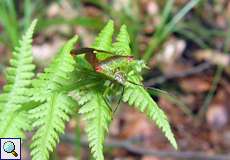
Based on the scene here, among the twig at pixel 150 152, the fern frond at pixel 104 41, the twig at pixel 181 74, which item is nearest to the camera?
the fern frond at pixel 104 41

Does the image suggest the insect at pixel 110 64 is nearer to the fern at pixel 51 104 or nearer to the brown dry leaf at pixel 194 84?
the fern at pixel 51 104

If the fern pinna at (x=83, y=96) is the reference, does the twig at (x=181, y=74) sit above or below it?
above

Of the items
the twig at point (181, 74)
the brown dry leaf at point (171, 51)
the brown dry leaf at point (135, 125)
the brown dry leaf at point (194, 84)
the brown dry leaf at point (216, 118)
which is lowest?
the brown dry leaf at point (216, 118)

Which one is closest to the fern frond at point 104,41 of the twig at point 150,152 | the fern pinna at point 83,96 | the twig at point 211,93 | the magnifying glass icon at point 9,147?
the fern pinna at point 83,96

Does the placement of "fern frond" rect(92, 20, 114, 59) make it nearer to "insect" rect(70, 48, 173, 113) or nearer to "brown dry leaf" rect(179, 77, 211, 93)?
"insect" rect(70, 48, 173, 113)

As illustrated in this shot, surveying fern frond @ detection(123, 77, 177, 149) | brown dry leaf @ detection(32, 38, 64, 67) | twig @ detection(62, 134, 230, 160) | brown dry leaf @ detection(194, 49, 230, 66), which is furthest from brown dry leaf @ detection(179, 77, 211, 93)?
fern frond @ detection(123, 77, 177, 149)

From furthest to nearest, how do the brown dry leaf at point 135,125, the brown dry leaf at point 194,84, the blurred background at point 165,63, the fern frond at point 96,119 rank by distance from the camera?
the brown dry leaf at point 194,84 < the brown dry leaf at point 135,125 < the blurred background at point 165,63 < the fern frond at point 96,119

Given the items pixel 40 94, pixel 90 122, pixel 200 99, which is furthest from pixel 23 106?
pixel 200 99

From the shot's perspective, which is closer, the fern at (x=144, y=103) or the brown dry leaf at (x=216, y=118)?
the fern at (x=144, y=103)
